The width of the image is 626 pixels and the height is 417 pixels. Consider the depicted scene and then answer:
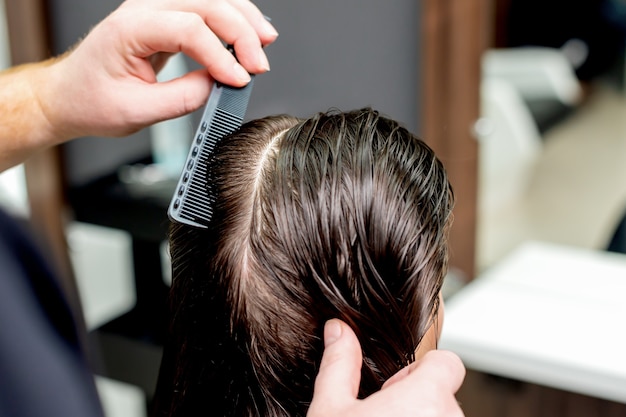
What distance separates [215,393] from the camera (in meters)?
0.79

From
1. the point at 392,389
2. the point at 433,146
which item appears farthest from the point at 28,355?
the point at 433,146

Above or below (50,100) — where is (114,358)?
below

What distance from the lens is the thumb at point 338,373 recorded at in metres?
0.61

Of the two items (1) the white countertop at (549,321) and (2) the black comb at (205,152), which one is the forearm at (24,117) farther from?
(1) the white countertop at (549,321)

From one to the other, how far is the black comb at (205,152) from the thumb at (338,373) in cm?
19

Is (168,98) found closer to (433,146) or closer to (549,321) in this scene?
(549,321)

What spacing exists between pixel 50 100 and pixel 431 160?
1.61 feet

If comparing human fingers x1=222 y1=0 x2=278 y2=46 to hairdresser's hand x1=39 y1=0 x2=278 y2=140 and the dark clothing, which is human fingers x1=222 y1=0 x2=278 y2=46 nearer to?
hairdresser's hand x1=39 y1=0 x2=278 y2=140

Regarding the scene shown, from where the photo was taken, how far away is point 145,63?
2.74 ft

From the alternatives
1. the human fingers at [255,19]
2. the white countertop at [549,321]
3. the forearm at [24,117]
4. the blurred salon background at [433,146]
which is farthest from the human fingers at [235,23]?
the white countertop at [549,321]

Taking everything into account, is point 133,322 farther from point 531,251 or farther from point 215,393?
point 215,393

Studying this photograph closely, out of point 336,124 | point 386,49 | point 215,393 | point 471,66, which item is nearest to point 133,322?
point 386,49

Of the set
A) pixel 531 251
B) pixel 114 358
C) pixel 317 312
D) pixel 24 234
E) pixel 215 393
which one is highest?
pixel 24 234

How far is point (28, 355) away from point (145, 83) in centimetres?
62
